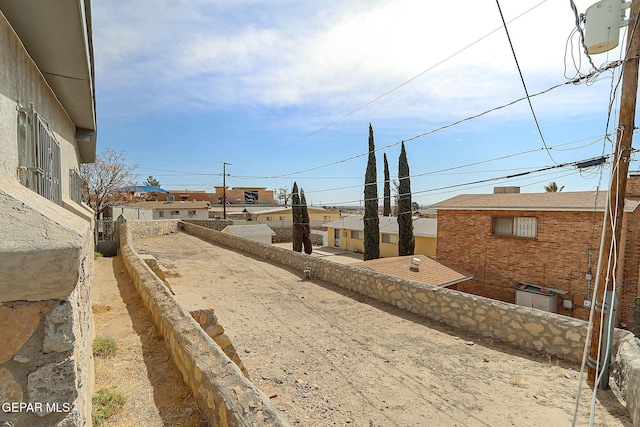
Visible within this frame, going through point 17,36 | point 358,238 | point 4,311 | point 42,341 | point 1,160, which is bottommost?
point 358,238

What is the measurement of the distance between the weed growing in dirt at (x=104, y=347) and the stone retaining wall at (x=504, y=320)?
22.2ft

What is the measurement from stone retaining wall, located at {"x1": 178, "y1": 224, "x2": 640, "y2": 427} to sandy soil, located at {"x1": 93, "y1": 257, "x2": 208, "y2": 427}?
540 cm

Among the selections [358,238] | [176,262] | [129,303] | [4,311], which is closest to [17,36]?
[4,311]

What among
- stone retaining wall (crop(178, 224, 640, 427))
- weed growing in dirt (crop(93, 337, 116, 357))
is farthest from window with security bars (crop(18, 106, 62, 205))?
stone retaining wall (crop(178, 224, 640, 427))

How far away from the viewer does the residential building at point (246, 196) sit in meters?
73.2

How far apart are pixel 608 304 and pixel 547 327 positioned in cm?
122

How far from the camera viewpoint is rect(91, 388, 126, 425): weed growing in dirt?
9.69ft

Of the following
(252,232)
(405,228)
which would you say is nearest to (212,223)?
(252,232)

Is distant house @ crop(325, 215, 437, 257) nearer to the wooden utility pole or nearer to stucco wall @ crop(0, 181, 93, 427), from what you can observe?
the wooden utility pole

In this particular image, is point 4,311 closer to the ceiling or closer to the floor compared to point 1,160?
closer to the floor

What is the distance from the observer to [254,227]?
3291 centimetres

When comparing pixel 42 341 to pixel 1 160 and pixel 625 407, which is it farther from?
pixel 625 407

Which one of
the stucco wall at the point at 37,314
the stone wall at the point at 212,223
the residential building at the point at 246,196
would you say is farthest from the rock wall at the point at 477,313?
the residential building at the point at 246,196

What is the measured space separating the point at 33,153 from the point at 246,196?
72.4 meters
